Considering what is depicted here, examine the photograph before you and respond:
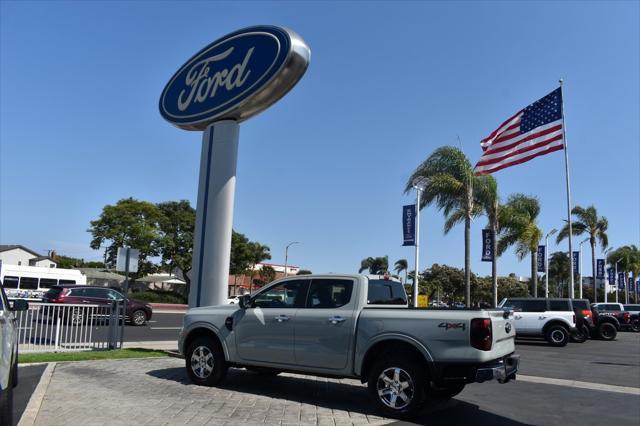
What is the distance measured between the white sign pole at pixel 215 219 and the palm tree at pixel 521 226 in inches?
901

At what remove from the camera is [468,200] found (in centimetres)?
2712

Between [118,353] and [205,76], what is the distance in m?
6.78

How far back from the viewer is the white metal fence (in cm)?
1220

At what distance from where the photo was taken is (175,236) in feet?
162

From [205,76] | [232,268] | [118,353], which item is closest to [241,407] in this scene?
[118,353]

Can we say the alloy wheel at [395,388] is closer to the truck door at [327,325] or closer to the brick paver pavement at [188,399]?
the brick paver pavement at [188,399]

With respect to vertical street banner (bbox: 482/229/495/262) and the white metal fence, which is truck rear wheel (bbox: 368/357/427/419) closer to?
the white metal fence

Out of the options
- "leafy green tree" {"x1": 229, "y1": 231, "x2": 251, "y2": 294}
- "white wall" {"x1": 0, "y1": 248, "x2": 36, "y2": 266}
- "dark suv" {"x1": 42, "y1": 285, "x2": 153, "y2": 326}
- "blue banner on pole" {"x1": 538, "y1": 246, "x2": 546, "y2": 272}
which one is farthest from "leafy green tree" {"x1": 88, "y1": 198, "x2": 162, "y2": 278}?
"blue banner on pole" {"x1": 538, "y1": 246, "x2": 546, "y2": 272}

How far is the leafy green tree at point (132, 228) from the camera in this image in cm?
4750

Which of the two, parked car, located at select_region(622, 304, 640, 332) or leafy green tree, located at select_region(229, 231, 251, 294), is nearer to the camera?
parked car, located at select_region(622, 304, 640, 332)

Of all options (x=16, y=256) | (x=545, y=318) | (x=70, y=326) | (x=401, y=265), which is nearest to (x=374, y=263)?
(x=401, y=265)

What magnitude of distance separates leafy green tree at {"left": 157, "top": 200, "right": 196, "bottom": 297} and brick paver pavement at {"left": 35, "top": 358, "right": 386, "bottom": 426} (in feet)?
129

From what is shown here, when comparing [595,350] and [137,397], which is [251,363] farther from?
[595,350]

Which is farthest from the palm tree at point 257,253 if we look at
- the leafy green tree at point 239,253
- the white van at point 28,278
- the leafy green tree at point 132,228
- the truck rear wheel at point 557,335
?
the truck rear wheel at point 557,335
